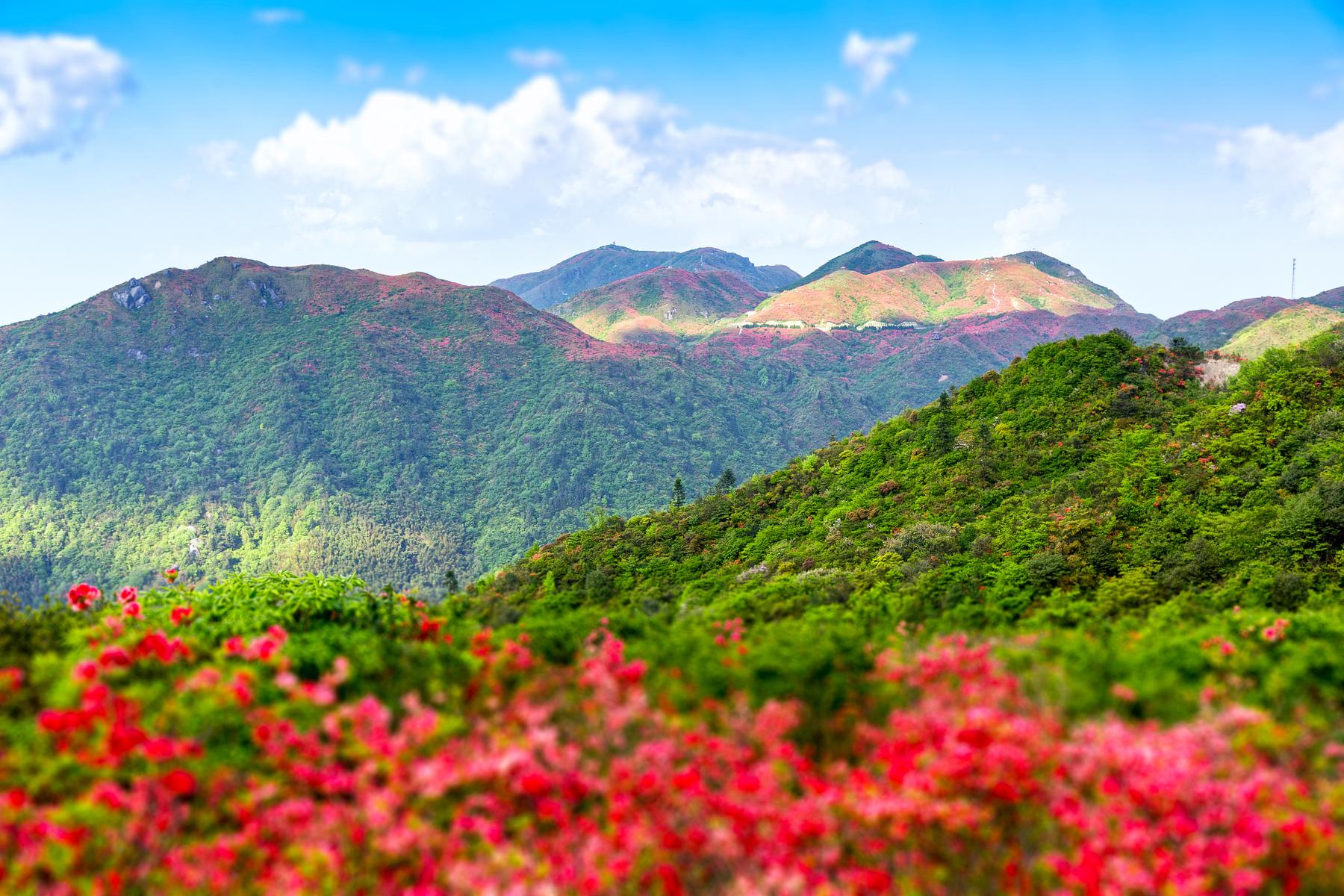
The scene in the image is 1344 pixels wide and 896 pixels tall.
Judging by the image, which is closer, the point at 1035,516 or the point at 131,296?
the point at 1035,516

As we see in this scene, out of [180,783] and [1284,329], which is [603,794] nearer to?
[180,783]

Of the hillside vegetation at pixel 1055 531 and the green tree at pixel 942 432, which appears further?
the green tree at pixel 942 432

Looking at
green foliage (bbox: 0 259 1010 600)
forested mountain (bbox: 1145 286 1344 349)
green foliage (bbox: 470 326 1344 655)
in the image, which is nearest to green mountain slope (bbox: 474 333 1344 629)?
green foliage (bbox: 470 326 1344 655)

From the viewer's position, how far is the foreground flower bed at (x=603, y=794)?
6.00 m

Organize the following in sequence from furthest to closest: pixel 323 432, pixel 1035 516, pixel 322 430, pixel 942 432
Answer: pixel 322 430 → pixel 323 432 → pixel 942 432 → pixel 1035 516

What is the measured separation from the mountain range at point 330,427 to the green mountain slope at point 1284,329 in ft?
2.54

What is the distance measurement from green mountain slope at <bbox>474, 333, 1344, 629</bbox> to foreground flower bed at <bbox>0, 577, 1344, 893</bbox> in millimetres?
4585

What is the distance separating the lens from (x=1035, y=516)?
99.9 feet

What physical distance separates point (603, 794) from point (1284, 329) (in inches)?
7057

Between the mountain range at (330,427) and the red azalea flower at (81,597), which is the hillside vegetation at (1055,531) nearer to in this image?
the red azalea flower at (81,597)

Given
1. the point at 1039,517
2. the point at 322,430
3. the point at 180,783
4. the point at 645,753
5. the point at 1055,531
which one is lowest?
the point at 1055,531

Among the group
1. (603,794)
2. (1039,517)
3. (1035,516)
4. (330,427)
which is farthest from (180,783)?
(330,427)

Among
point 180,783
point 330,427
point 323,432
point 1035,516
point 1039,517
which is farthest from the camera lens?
point 330,427

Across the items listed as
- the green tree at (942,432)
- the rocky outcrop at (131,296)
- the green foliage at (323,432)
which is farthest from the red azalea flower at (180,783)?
the rocky outcrop at (131,296)
